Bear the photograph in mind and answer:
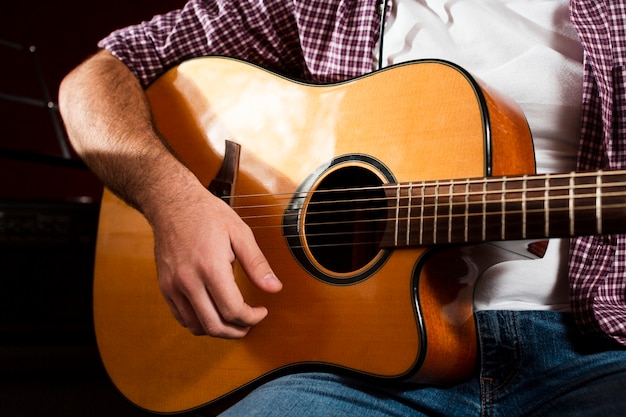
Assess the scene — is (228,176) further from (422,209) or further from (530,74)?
(530,74)

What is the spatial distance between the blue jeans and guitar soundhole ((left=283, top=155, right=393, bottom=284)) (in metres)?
0.17

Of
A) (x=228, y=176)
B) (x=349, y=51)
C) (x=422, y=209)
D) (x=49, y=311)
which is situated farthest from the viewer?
(x=49, y=311)

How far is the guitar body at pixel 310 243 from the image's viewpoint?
744 millimetres

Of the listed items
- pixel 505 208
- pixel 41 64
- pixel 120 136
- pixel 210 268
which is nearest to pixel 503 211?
pixel 505 208

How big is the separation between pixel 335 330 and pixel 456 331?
0.17 meters

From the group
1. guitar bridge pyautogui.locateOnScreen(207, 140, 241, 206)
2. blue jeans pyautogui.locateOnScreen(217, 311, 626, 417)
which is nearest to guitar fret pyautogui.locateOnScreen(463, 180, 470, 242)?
blue jeans pyautogui.locateOnScreen(217, 311, 626, 417)

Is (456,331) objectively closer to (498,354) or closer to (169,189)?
(498,354)

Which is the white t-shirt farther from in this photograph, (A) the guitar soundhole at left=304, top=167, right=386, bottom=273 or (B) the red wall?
(B) the red wall

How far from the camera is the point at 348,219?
87cm

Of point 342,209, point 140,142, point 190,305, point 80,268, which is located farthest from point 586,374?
point 80,268

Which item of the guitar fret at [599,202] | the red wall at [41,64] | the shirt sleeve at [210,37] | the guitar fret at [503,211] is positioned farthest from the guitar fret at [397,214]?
the red wall at [41,64]

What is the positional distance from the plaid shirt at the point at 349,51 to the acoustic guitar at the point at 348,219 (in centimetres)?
12

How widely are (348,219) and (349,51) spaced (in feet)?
1.23

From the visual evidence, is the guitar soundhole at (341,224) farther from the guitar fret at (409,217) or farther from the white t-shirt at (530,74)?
the white t-shirt at (530,74)
